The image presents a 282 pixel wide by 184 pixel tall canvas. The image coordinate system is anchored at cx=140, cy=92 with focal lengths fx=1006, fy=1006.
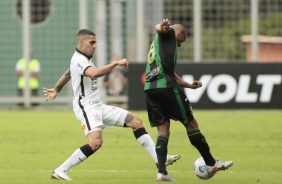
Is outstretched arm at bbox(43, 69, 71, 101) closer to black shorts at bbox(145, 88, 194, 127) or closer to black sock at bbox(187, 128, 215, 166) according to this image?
black shorts at bbox(145, 88, 194, 127)

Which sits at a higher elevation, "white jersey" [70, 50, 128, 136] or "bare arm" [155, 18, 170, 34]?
"bare arm" [155, 18, 170, 34]

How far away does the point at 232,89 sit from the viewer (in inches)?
1061

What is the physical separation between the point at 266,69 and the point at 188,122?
14980 millimetres

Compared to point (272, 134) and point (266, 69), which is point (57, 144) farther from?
point (266, 69)

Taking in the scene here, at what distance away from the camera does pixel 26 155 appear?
16.1 meters

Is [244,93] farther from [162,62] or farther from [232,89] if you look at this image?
[162,62]

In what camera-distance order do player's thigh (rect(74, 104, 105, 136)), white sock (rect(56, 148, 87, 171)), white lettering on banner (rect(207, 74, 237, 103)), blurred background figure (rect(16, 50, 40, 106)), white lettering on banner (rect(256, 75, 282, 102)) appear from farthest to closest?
blurred background figure (rect(16, 50, 40, 106)) → white lettering on banner (rect(207, 74, 237, 103)) → white lettering on banner (rect(256, 75, 282, 102)) → player's thigh (rect(74, 104, 105, 136)) → white sock (rect(56, 148, 87, 171))

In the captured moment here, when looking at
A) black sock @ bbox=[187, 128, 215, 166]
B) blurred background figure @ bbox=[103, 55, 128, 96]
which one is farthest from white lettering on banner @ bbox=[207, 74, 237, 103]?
black sock @ bbox=[187, 128, 215, 166]

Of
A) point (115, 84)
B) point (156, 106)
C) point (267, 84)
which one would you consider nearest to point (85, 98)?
point (156, 106)

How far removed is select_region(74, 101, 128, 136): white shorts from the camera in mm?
12258

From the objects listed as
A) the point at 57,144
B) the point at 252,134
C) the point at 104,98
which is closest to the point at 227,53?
the point at 104,98

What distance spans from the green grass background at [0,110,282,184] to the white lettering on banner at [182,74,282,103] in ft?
2.00

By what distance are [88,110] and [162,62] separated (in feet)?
3.59

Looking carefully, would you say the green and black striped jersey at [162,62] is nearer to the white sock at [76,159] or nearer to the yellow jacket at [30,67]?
the white sock at [76,159]
